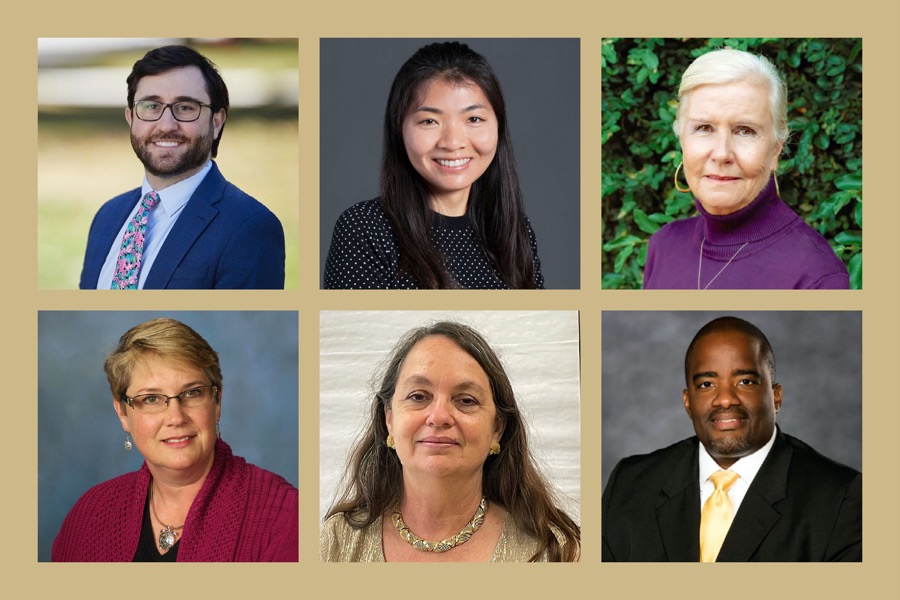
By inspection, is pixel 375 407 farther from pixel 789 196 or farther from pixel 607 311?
pixel 789 196

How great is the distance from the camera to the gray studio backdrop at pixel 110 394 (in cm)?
505

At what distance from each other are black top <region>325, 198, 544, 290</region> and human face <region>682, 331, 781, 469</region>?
839mm

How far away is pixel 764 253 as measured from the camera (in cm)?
506

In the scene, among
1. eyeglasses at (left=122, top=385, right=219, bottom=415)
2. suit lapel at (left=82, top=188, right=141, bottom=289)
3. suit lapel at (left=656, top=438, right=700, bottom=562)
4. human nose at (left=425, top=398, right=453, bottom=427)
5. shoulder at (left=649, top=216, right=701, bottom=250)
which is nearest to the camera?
human nose at (left=425, top=398, right=453, bottom=427)

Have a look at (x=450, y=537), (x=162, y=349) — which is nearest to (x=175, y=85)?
(x=162, y=349)

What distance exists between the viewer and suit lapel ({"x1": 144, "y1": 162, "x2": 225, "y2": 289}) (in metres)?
5.05

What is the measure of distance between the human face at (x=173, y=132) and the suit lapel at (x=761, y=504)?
2.44 m

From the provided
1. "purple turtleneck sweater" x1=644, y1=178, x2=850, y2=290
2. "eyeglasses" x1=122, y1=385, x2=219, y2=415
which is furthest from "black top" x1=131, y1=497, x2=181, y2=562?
"purple turtleneck sweater" x1=644, y1=178, x2=850, y2=290

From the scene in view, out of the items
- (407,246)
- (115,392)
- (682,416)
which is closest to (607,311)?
(682,416)

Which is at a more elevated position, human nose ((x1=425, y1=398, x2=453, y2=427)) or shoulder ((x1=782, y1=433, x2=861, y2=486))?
human nose ((x1=425, y1=398, x2=453, y2=427))

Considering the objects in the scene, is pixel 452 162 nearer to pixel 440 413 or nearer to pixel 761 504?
pixel 440 413

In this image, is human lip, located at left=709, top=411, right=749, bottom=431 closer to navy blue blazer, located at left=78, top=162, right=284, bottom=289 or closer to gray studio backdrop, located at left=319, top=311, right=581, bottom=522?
gray studio backdrop, located at left=319, top=311, right=581, bottom=522

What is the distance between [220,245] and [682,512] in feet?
6.67

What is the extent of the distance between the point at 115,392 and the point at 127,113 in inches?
42.7
